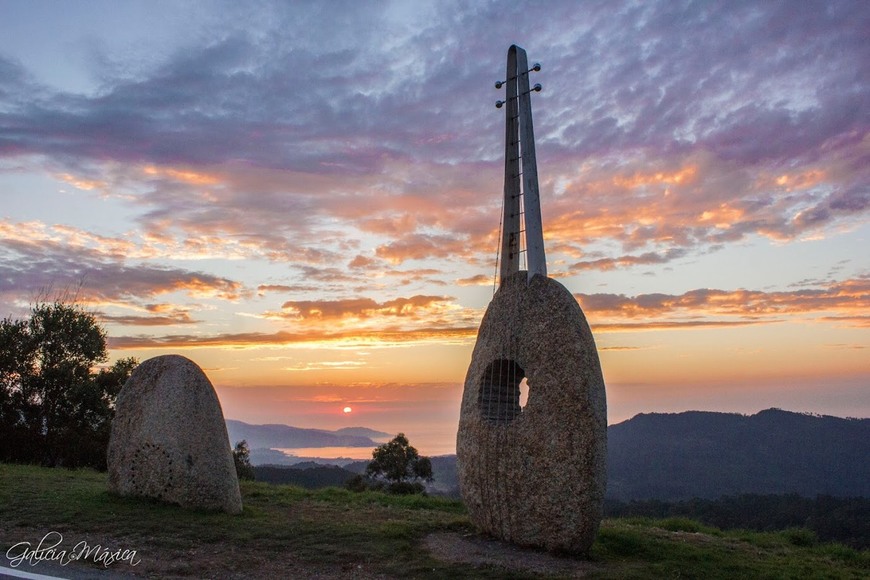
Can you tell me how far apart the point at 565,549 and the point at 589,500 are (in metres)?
1.00

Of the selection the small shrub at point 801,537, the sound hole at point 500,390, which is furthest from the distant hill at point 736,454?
the sound hole at point 500,390

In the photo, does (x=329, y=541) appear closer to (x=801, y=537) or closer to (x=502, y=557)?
(x=502, y=557)

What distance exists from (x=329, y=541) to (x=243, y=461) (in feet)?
70.9

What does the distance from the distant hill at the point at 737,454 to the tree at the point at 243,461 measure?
113ft

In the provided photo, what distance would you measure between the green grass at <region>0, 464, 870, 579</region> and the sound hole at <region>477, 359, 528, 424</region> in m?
2.63

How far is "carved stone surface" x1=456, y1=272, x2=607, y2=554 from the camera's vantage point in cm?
1167

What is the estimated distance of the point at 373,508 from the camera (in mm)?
16359

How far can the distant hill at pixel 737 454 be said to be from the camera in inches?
2446

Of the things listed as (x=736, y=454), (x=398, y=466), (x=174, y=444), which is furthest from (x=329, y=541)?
(x=736, y=454)

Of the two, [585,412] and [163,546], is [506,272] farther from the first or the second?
[163,546]

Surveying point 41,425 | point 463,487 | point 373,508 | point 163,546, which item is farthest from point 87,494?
point 41,425

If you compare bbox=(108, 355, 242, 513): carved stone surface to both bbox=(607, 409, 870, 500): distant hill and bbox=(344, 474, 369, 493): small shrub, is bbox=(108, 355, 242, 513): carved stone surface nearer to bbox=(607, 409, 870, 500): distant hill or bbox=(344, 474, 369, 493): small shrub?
bbox=(344, 474, 369, 493): small shrub

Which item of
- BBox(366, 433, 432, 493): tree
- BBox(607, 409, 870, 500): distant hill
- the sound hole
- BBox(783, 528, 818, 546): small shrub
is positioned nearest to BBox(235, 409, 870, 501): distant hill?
BBox(607, 409, 870, 500): distant hill

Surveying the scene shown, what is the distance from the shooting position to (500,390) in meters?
13.4
